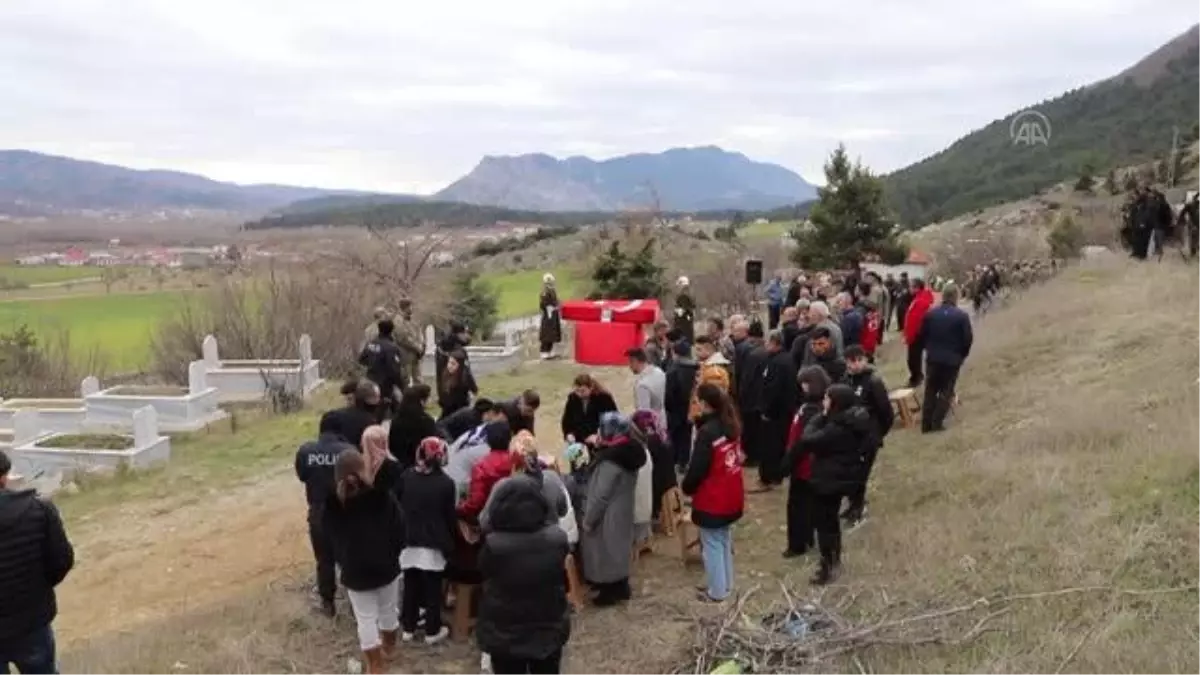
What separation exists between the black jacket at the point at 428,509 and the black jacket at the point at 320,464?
0.66 metres

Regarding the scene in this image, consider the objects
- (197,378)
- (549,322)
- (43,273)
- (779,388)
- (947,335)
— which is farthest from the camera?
(43,273)

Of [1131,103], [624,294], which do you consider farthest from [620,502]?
[1131,103]

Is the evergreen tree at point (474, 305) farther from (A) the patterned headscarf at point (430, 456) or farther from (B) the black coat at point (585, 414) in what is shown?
(A) the patterned headscarf at point (430, 456)

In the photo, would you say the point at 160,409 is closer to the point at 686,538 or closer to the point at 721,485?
the point at 686,538

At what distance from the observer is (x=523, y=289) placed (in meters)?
65.5

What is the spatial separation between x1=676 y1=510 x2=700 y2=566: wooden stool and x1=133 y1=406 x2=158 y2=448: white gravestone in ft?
32.1

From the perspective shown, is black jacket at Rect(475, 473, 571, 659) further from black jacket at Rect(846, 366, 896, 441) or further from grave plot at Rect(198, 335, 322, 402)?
grave plot at Rect(198, 335, 322, 402)

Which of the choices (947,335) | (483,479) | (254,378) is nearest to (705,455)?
(483,479)

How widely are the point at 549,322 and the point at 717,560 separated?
1397cm

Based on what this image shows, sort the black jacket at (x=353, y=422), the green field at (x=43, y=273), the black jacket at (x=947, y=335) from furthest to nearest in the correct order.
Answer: the green field at (x=43, y=273)
the black jacket at (x=947, y=335)
the black jacket at (x=353, y=422)

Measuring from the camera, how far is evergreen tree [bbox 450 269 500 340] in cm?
3600

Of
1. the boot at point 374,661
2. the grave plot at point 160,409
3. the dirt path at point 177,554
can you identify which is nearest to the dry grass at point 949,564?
the dirt path at point 177,554

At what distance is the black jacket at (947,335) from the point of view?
1016 cm

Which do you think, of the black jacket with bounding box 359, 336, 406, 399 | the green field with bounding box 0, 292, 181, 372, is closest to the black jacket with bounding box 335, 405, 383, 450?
the black jacket with bounding box 359, 336, 406, 399
